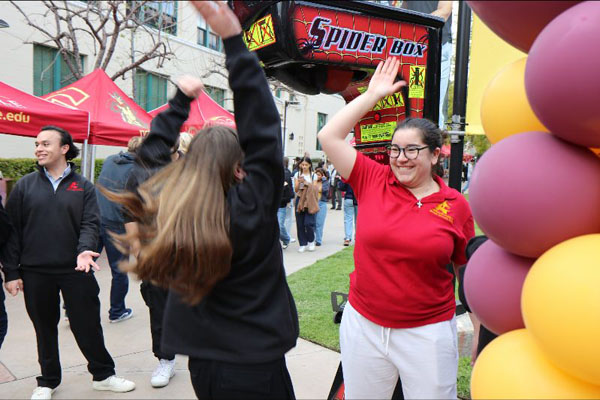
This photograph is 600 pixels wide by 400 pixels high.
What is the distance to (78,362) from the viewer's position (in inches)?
164

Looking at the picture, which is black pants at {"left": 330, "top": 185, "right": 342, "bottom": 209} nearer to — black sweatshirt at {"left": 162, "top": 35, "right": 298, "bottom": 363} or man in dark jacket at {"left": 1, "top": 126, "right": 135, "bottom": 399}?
man in dark jacket at {"left": 1, "top": 126, "right": 135, "bottom": 399}

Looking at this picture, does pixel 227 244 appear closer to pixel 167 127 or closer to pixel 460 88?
pixel 167 127

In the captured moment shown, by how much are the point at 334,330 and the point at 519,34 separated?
391 cm

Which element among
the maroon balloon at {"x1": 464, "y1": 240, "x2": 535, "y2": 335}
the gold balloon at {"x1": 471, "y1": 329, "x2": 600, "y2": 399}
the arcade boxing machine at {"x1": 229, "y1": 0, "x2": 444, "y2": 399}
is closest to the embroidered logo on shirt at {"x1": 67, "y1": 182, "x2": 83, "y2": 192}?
→ the arcade boxing machine at {"x1": 229, "y1": 0, "x2": 444, "y2": 399}

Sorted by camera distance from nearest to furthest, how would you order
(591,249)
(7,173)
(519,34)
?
(591,249) → (519,34) → (7,173)

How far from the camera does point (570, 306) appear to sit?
3.93 ft

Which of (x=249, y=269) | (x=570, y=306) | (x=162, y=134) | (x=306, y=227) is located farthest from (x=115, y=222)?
(x=306, y=227)

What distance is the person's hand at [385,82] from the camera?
2256mm

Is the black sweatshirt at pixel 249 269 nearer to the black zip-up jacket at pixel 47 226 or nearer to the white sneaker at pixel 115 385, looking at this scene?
the black zip-up jacket at pixel 47 226

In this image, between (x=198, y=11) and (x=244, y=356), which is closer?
(x=198, y=11)

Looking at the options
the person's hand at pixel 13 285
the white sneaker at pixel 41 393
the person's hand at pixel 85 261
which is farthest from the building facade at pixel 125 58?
the white sneaker at pixel 41 393

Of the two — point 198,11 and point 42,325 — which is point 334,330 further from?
point 198,11

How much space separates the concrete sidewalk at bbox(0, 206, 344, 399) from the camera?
12.0ft

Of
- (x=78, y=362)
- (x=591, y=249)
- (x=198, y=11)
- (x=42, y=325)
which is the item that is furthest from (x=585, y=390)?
(x=78, y=362)
